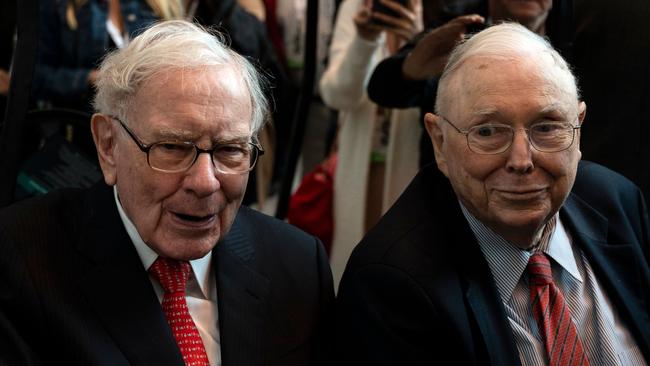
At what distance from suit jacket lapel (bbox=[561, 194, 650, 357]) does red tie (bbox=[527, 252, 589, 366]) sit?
143 mm

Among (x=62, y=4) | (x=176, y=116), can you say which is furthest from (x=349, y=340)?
(x=62, y=4)

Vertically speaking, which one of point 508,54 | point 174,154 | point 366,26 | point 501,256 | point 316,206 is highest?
point 508,54

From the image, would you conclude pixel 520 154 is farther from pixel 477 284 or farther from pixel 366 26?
pixel 366 26

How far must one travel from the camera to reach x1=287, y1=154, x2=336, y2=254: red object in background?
3393 mm

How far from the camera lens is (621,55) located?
99.9 inches

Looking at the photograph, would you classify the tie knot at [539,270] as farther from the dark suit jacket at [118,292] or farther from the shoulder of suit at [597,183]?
the dark suit jacket at [118,292]

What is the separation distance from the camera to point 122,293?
1869 millimetres

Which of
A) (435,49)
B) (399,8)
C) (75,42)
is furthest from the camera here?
(75,42)

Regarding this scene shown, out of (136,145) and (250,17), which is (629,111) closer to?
(136,145)

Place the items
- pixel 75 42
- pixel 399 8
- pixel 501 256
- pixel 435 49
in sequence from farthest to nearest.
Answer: pixel 75 42 → pixel 399 8 → pixel 435 49 → pixel 501 256

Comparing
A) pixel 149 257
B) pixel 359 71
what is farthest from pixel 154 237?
pixel 359 71

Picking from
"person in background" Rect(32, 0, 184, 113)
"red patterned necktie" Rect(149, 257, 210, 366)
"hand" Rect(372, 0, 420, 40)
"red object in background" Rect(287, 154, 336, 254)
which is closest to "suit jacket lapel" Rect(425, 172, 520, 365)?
"red patterned necktie" Rect(149, 257, 210, 366)

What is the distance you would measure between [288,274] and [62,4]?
5.72 ft

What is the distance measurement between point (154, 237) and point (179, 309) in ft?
0.54
